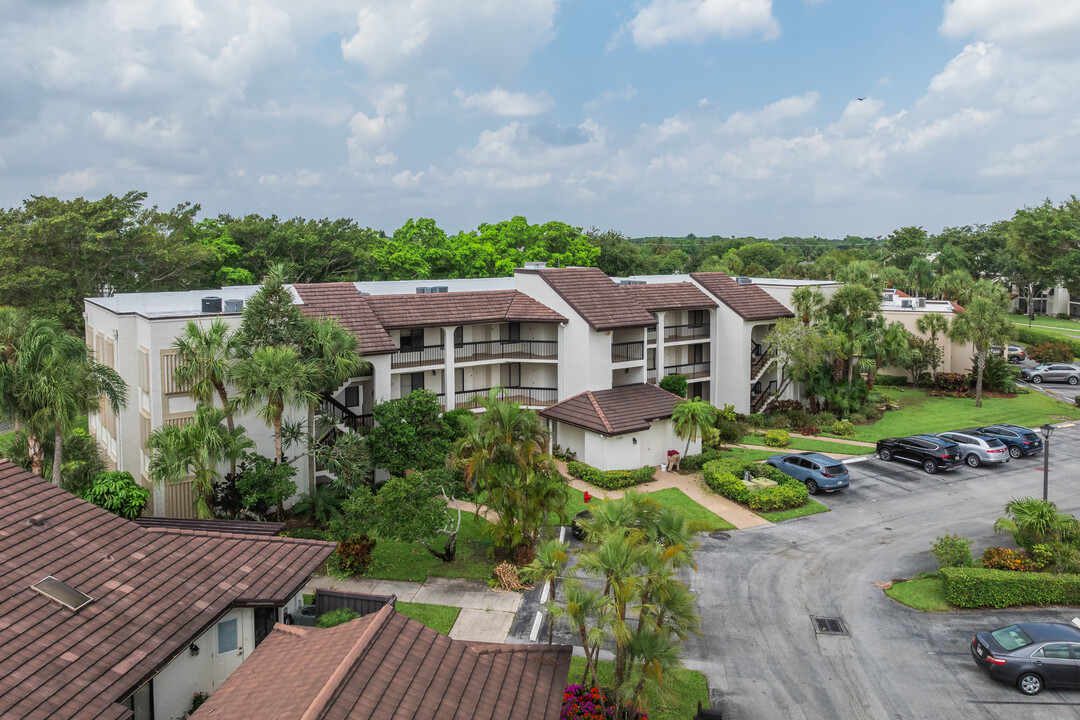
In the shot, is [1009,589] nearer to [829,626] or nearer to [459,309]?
[829,626]

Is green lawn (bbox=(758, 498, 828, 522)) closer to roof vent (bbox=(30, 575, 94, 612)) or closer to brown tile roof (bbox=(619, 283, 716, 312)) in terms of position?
brown tile roof (bbox=(619, 283, 716, 312))

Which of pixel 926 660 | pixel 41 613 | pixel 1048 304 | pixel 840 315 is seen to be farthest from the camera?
pixel 1048 304

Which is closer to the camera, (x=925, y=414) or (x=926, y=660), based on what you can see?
(x=926, y=660)

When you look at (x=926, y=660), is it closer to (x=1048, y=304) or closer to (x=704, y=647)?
(x=704, y=647)

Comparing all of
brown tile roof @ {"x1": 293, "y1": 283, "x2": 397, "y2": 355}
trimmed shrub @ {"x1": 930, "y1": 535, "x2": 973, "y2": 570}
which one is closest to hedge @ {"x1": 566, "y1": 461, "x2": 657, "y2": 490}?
brown tile roof @ {"x1": 293, "y1": 283, "x2": 397, "y2": 355}

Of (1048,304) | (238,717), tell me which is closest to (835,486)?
(238,717)

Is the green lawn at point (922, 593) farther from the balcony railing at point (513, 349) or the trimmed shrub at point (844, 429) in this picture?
the balcony railing at point (513, 349)

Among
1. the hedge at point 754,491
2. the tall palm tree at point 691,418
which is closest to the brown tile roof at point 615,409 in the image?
the tall palm tree at point 691,418
